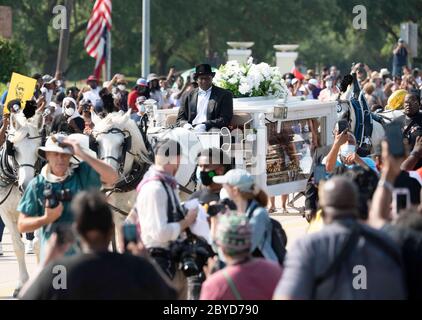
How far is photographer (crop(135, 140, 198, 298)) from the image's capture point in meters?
9.33

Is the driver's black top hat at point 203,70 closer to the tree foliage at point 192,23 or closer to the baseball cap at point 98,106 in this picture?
the baseball cap at point 98,106

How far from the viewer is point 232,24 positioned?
201ft

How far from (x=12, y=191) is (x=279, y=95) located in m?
4.18

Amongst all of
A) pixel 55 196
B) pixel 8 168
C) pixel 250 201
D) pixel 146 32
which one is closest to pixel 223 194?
pixel 250 201

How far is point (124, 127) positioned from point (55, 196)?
4.21m

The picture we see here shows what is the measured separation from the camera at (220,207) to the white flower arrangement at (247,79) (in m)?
6.68

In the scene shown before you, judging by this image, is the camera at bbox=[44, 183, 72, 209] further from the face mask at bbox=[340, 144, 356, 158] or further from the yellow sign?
the yellow sign

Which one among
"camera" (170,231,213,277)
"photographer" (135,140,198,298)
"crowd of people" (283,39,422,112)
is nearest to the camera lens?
"camera" (170,231,213,277)

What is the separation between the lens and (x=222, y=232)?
7.50m

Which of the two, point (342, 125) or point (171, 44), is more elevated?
point (171, 44)

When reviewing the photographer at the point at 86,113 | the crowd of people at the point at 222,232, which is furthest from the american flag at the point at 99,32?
the crowd of people at the point at 222,232

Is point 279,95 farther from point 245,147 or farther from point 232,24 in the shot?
point 232,24

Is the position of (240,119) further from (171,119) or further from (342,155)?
(342,155)
